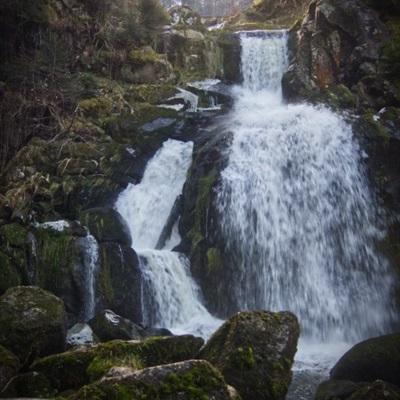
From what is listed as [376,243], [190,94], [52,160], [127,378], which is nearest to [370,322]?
[376,243]

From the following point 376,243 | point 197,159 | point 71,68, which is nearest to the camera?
point 376,243

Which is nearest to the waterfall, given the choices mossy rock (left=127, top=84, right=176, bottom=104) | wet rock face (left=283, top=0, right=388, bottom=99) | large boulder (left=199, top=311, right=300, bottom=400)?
large boulder (left=199, top=311, right=300, bottom=400)

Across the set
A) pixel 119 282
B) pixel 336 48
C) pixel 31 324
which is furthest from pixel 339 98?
pixel 31 324

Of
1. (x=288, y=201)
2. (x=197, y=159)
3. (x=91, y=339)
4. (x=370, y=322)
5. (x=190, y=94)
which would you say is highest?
(x=190, y=94)

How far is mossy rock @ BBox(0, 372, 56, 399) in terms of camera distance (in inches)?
242

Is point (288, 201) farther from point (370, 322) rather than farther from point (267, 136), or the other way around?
point (370, 322)

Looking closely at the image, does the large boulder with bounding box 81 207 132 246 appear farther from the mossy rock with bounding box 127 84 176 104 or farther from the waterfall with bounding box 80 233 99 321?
the mossy rock with bounding box 127 84 176 104

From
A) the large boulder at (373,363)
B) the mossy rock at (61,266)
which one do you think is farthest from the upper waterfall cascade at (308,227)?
the mossy rock at (61,266)

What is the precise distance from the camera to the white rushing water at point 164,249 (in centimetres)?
1161

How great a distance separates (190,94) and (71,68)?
5029 mm

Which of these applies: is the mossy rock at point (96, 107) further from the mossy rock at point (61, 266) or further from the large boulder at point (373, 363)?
the large boulder at point (373, 363)

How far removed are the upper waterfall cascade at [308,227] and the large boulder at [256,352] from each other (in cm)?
509

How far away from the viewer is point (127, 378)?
4516 millimetres

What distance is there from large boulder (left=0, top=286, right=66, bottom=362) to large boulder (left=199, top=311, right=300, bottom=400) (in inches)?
99.4
